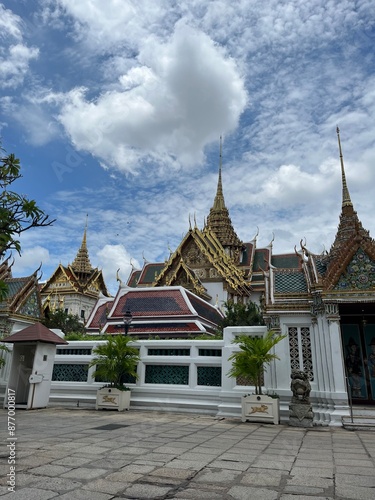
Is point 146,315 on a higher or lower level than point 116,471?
higher

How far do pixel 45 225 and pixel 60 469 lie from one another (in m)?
2.61

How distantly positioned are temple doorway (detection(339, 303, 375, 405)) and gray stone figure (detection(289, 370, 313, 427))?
2.79 m

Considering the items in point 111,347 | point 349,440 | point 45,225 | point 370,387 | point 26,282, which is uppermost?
point 26,282

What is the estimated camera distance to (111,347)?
10570 mm

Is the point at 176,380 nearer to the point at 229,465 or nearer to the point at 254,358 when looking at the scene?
the point at 254,358

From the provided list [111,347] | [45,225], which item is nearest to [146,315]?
[111,347]

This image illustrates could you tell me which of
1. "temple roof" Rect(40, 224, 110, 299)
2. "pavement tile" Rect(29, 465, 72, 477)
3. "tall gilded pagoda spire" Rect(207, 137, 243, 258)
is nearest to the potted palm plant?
"pavement tile" Rect(29, 465, 72, 477)

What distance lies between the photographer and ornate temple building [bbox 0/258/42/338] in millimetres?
12883

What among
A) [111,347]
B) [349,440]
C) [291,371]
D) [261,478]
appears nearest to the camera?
[261,478]

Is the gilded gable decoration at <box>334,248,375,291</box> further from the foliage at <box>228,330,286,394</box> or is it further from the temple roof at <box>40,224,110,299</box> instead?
the temple roof at <box>40,224,110,299</box>

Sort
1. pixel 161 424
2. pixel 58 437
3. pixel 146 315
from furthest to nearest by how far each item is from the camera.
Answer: pixel 146 315 → pixel 161 424 → pixel 58 437

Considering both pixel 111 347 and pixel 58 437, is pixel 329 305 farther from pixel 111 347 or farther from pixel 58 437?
pixel 58 437

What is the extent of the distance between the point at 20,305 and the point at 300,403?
9486mm

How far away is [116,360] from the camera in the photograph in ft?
34.6
